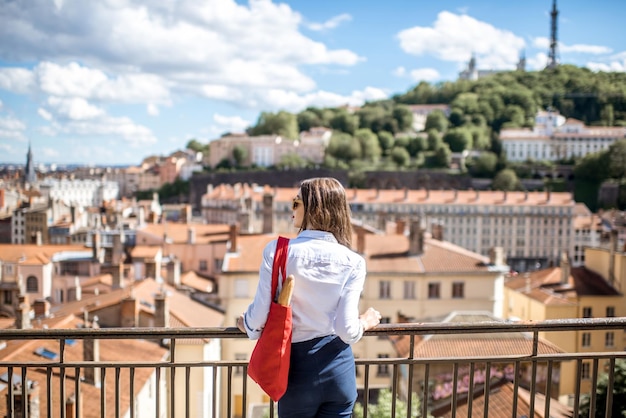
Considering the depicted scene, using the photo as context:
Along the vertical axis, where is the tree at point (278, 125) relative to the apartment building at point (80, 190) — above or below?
above

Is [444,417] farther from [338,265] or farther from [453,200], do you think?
[453,200]

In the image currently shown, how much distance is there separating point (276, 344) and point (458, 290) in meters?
21.7

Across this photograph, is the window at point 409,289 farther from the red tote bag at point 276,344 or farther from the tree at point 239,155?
the tree at point 239,155

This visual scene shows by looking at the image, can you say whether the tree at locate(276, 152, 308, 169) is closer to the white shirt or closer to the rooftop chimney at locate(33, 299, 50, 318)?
the rooftop chimney at locate(33, 299, 50, 318)

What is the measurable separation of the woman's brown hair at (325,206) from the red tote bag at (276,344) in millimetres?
214

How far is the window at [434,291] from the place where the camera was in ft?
78.9

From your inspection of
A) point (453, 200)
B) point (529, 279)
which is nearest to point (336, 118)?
point (453, 200)

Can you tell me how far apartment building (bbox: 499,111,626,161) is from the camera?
112 m

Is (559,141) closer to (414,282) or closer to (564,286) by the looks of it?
(564,286)

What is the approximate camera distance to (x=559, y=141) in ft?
369

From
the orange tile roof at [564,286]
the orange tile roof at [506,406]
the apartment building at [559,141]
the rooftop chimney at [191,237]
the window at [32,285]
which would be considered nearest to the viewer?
the orange tile roof at [506,406]

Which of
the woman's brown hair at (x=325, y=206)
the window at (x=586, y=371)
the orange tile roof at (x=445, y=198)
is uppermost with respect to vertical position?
the woman's brown hair at (x=325, y=206)

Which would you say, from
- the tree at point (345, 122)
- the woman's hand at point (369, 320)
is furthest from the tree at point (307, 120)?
the woman's hand at point (369, 320)

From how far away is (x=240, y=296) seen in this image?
2302 centimetres
